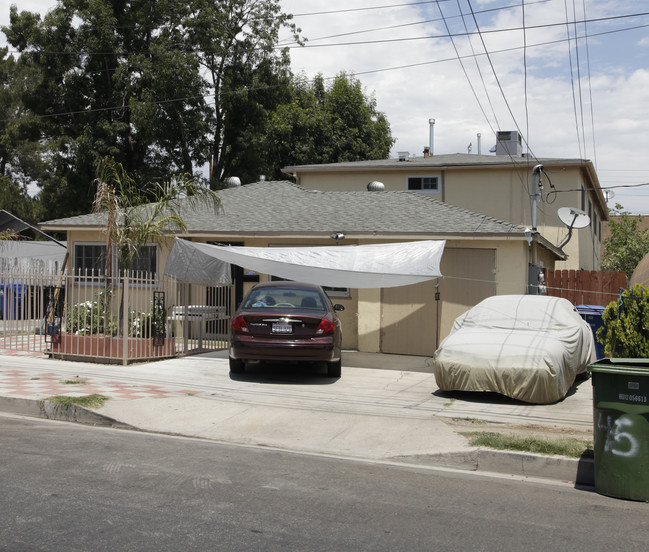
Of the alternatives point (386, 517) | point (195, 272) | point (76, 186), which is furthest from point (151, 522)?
point (76, 186)

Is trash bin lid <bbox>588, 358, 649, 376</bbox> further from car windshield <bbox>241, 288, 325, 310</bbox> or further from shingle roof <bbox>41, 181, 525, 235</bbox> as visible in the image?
shingle roof <bbox>41, 181, 525, 235</bbox>

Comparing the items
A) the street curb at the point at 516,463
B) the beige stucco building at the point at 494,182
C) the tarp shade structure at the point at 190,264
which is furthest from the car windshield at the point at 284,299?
the beige stucco building at the point at 494,182

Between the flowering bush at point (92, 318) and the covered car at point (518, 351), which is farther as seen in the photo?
the flowering bush at point (92, 318)

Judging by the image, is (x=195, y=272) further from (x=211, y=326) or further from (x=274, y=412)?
(x=274, y=412)

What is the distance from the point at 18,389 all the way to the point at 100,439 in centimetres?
276

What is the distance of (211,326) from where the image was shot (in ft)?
51.3

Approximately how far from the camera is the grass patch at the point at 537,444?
6762 millimetres

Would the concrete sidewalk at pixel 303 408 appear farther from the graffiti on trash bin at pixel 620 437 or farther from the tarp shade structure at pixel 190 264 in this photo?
the tarp shade structure at pixel 190 264

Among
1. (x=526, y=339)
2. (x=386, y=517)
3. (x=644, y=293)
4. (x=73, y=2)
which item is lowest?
(x=386, y=517)

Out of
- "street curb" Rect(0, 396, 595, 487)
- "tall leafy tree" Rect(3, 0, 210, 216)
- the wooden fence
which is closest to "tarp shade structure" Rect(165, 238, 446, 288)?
the wooden fence

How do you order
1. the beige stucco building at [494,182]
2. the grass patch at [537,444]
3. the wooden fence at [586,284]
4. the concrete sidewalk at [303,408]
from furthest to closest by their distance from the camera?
the beige stucco building at [494,182], the wooden fence at [586,284], the concrete sidewalk at [303,408], the grass patch at [537,444]

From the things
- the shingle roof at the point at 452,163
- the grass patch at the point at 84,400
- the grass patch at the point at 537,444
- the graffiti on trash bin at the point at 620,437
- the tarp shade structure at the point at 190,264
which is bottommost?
the grass patch at the point at 537,444

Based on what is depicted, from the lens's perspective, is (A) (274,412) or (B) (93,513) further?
(A) (274,412)

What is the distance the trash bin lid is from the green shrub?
3.46m
